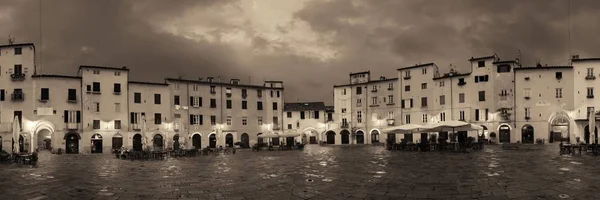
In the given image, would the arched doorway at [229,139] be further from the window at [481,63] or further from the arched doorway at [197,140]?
the window at [481,63]

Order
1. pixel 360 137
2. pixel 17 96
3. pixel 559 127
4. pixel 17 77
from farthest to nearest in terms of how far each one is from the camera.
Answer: pixel 360 137 → pixel 559 127 → pixel 17 77 → pixel 17 96

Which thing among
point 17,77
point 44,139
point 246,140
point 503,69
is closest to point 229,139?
point 246,140

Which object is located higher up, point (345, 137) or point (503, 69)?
point (503, 69)

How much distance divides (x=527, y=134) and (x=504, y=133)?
7.78 ft

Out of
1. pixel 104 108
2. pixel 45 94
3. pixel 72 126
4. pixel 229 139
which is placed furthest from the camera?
pixel 229 139

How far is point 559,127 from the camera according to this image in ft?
163

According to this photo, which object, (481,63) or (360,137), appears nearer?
(481,63)

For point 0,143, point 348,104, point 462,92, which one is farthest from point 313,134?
point 0,143

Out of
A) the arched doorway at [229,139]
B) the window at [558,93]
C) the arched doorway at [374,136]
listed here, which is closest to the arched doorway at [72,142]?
the arched doorway at [229,139]

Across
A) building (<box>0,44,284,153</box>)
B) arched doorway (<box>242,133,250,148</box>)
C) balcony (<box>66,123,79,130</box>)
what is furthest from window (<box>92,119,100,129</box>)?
arched doorway (<box>242,133,250,148</box>)

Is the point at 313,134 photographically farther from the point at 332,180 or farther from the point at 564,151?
the point at 332,180

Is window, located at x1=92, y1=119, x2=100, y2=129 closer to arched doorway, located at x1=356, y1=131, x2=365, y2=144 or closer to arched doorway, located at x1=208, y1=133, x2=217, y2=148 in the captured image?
arched doorway, located at x1=208, y1=133, x2=217, y2=148

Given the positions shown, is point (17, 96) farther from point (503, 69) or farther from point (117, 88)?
point (503, 69)

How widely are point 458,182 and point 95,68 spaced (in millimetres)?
43892
